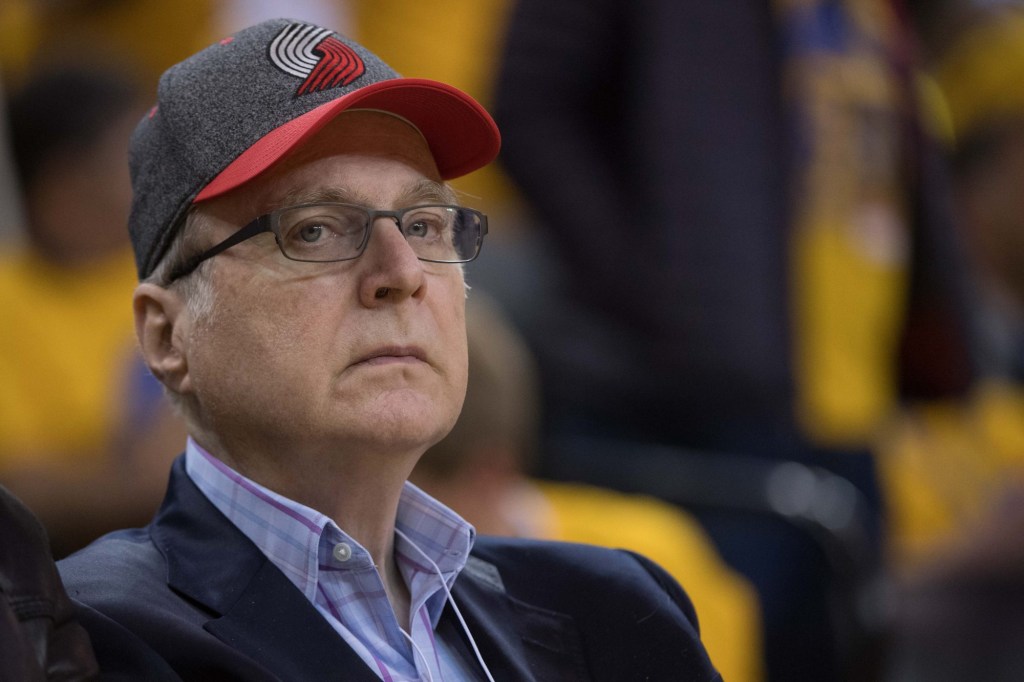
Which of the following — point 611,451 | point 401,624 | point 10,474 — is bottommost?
point 10,474

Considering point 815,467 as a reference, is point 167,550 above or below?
above

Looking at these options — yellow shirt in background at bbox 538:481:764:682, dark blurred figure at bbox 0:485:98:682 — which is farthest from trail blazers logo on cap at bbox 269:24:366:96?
yellow shirt in background at bbox 538:481:764:682

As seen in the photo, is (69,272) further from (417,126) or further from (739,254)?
(417,126)

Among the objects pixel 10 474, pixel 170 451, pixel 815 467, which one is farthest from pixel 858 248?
pixel 10 474

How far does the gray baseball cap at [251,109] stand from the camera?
169 cm

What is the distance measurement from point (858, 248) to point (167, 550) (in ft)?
8.43

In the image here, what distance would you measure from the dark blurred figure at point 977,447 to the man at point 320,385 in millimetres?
2230

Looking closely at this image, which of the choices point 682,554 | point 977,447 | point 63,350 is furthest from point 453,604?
point 977,447

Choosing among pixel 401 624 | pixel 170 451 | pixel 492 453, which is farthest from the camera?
pixel 170 451

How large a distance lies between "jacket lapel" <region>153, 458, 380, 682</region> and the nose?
0.30m

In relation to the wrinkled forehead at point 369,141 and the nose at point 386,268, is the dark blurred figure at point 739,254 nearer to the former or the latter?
the wrinkled forehead at point 369,141

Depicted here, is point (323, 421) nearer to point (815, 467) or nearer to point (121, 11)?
point (815, 467)

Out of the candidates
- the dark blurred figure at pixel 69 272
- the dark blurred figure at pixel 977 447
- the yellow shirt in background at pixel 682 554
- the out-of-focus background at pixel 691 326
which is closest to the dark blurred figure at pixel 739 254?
the out-of-focus background at pixel 691 326

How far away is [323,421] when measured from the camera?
166cm
